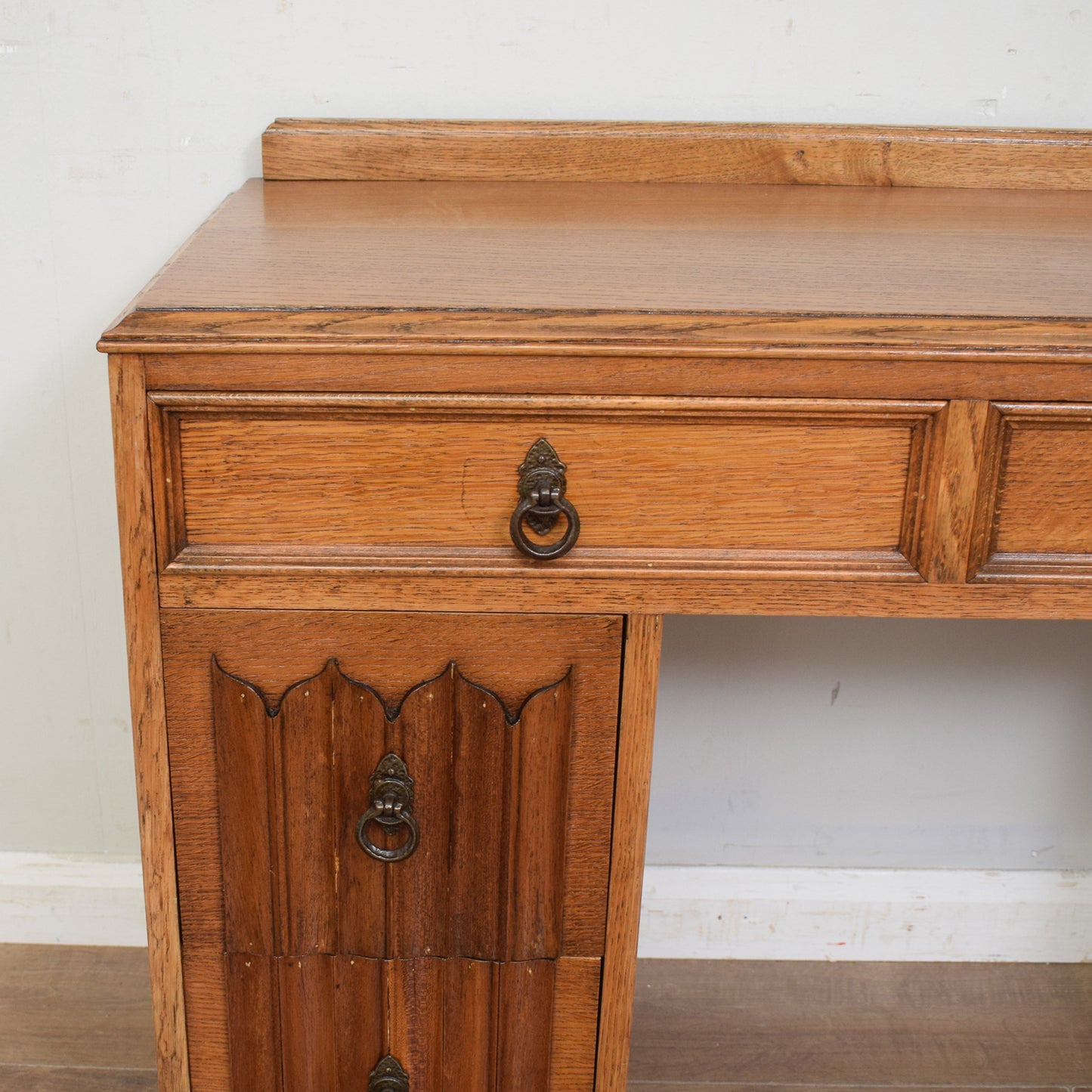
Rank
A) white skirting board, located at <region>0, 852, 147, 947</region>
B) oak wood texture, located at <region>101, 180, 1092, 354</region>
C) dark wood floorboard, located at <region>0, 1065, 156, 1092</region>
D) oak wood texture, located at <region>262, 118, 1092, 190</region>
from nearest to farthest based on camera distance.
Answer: oak wood texture, located at <region>101, 180, 1092, 354</region>, oak wood texture, located at <region>262, 118, 1092, 190</region>, dark wood floorboard, located at <region>0, 1065, 156, 1092</region>, white skirting board, located at <region>0, 852, 147, 947</region>

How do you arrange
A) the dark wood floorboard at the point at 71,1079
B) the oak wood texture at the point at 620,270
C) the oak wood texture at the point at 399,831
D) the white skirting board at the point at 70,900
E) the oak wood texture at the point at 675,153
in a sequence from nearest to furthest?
the oak wood texture at the point at 620,270, the oak wood texture at the point at 399,831, the oak wood texture at the point at 675,153, the dark wood floorboard at the point at 71,1079, the white skirting board at the point at 70,900

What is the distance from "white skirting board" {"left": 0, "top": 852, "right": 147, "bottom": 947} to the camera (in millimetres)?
1458

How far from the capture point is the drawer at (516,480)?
769 millimetres

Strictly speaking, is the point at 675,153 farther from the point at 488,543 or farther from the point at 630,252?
the point at 488,543

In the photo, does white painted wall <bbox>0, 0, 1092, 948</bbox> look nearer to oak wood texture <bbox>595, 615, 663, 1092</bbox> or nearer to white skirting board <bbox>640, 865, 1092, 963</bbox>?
white skirting board <bbox>640, 865, 1092, 963</bbox>

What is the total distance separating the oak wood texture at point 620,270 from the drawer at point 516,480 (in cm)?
4

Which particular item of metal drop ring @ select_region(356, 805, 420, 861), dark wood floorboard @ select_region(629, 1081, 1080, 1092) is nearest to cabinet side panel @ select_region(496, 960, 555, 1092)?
metal drop ring @ select_region(356, 805, 420, 861)

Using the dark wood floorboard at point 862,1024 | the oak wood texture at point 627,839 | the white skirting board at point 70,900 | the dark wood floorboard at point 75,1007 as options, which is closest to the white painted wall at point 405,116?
the white skirting board at point 70,900

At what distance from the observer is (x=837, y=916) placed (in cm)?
149

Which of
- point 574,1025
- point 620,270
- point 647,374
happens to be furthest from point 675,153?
point 574,1025

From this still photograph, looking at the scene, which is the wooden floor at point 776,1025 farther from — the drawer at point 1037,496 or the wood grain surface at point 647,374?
the wood grain surface at point 647,374

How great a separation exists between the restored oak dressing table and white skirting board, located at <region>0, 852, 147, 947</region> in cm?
59

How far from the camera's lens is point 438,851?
2.90 ft

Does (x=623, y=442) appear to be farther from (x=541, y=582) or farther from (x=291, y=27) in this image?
(x=291, y=27)
